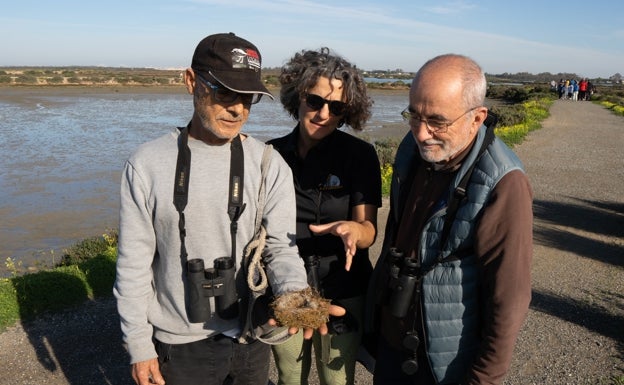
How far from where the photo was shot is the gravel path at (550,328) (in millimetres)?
4102

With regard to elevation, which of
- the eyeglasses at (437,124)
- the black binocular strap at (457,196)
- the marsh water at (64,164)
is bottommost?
the marsh water at (64,164)

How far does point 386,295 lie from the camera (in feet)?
8.16

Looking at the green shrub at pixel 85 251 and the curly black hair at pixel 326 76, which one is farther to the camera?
the green shrub at pixel 85 251

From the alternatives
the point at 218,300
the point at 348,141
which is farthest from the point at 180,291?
the point at 348,141

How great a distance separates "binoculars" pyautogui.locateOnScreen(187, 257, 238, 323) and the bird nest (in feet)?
0.68

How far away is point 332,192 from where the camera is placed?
Answer: 2.64m

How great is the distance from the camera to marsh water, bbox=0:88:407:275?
9008 millimetres

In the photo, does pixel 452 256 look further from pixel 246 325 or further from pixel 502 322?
pixel 246 325

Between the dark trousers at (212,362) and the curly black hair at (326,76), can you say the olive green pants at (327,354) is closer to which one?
the dark trousers at (212,362)

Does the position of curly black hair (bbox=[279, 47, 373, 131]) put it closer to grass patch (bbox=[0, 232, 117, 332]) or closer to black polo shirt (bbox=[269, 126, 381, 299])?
black polo shirt (bbox=[269, 126, 381, 299])

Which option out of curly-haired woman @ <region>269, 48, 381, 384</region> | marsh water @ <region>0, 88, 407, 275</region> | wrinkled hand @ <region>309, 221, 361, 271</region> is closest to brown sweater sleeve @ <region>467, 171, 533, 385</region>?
wrinkled hand @ <region>309, 221, 361, 271</region>

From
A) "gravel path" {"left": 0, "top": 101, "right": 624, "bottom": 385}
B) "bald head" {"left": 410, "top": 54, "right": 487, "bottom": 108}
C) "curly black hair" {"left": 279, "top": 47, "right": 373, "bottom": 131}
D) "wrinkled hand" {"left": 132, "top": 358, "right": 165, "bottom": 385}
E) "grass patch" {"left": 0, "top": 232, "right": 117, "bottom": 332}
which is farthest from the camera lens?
"grass patch" {"left": 0, "top": 232, "right": 117, "bottom": 332}

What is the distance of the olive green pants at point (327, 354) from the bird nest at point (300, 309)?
0.55 metres

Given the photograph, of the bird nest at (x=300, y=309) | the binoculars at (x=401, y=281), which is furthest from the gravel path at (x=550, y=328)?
the bird nest at (x=300, y=309)
